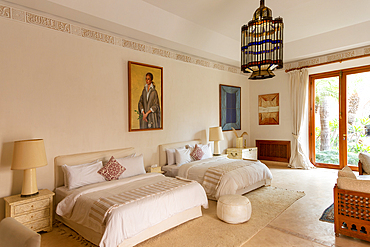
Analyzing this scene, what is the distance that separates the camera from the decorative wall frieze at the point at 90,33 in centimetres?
341

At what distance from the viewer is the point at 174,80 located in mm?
5703

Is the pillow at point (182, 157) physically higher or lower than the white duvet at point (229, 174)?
higher

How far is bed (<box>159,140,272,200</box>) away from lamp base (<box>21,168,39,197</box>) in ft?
8.41

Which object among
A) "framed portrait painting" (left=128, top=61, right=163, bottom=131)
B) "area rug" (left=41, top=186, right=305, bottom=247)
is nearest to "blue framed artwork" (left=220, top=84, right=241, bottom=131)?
"framed portrait painting" (left=128, top=61, right=163, bottom=131)

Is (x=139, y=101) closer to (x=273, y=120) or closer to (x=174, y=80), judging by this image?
(x=174, y=80)

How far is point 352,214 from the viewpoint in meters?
2.89

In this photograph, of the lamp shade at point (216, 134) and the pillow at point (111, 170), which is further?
the lamp shade at point (216, 134)

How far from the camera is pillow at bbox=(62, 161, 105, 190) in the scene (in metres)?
3.55

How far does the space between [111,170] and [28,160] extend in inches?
48.4

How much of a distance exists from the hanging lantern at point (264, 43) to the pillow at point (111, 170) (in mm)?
2668

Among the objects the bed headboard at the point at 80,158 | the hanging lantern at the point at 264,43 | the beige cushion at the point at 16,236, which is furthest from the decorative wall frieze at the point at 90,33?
the beige cushion at the point at 16,236

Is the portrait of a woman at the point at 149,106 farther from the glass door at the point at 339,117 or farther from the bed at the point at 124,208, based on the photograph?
the glass door at the point at 339,117

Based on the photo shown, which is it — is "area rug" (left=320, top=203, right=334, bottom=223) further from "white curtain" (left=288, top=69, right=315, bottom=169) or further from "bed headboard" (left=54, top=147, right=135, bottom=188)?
"bed headboard" (left=54, top=147, right=135, bottom=188)

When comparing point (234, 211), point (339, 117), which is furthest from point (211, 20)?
point (339, 117)
